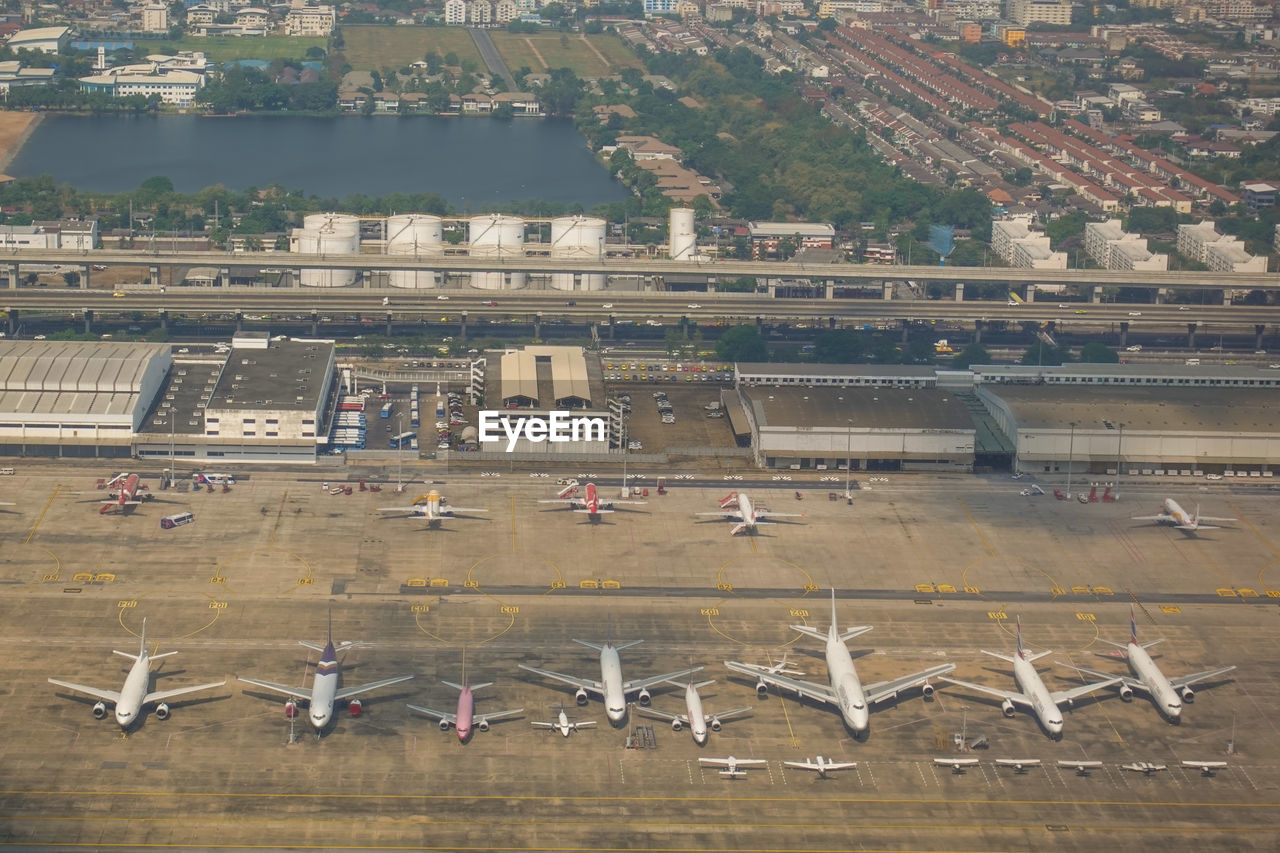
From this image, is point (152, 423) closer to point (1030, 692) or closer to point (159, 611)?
point (159, 611)

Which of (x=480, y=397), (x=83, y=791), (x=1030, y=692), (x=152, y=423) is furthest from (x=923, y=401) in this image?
(x=83, y=791)

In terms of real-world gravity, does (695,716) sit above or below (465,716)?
below

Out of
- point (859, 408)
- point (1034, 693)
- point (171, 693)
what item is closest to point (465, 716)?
point (171, 693)

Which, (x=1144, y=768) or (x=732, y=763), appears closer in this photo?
(x=732, y=763)

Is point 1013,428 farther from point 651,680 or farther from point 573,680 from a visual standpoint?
point 573,680

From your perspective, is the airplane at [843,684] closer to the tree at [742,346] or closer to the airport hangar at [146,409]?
the airport hangar at [146,409]

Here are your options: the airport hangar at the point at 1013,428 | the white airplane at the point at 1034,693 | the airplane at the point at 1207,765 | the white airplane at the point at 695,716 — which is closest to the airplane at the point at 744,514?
the airport hangar at the point at 1013,428
